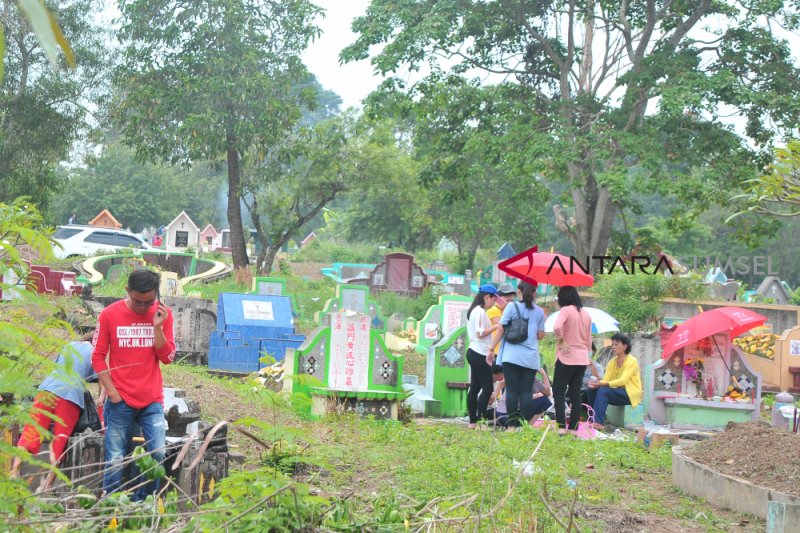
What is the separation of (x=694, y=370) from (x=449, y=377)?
2947 mm

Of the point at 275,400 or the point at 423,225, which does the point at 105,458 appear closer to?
the point at 275,400

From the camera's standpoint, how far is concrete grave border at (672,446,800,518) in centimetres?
651

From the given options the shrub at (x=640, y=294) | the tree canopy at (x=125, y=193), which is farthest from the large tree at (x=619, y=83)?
the tree canopy at (x=125, y=193)

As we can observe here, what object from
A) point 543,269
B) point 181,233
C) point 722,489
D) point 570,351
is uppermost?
point 181,233

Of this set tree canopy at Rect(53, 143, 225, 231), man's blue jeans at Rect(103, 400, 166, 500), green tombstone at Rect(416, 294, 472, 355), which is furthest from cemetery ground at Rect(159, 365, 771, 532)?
tree canopy at Rect(53, 143, 225, 231)

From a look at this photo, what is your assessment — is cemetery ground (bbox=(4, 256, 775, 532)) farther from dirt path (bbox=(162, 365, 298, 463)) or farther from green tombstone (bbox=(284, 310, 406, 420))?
green tombstone (bbox=(284, 310, 406, 420))

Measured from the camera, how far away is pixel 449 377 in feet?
40.4

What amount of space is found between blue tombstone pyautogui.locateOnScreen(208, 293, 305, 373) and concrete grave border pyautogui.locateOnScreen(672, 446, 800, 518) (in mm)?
7754

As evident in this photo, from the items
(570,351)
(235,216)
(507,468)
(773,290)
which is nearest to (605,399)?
(570,351)

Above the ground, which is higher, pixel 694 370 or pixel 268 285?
pixel 268 285

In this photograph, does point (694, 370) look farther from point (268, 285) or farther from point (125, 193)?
point (125, 193)

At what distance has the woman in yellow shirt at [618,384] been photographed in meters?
11.3

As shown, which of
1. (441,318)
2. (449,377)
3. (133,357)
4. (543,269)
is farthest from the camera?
(441,318)

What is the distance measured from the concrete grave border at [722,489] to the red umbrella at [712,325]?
13.5ft
